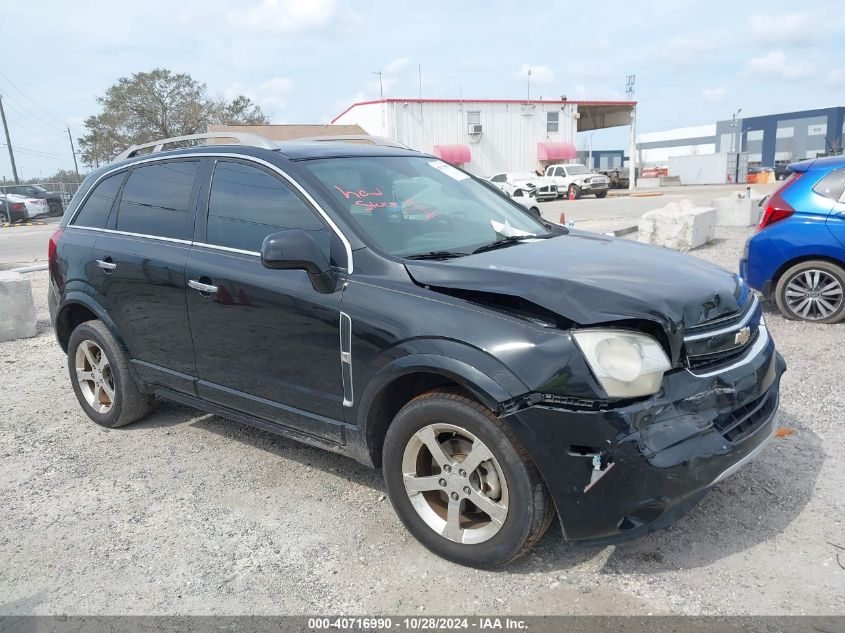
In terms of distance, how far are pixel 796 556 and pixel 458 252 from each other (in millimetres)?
2021

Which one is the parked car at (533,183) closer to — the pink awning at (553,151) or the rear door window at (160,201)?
the pink awning at (553,151)

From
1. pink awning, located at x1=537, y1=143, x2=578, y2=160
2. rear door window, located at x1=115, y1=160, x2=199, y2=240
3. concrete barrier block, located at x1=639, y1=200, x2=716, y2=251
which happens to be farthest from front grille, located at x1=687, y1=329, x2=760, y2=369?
pink awning, located at x1=537, y1=143, x2=578, y2=160

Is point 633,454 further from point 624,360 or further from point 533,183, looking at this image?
point 533,183

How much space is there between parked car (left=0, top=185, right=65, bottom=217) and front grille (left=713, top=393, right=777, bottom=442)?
33.1 m

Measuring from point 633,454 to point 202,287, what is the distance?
2.47m

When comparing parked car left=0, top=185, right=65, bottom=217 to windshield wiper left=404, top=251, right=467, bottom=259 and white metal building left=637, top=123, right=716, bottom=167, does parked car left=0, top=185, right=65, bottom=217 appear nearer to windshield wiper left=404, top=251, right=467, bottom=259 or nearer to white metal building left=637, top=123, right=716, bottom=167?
windshield wiper left=404, top=251, right=467, bottom=259

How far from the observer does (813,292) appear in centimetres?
658

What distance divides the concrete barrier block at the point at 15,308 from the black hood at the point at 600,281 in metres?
6.17

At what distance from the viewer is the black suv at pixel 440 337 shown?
2.59 meters

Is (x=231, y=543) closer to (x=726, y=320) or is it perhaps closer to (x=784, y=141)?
(x=726, y=320)

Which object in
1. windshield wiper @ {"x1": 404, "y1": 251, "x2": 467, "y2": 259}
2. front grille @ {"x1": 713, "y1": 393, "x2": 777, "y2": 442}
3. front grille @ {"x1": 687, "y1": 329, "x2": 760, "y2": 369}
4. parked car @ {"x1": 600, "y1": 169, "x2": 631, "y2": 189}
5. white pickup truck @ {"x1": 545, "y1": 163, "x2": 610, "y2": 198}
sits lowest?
parked car @ {"x1": 600, "y1": 169, "x2": 631, "y2": 189}

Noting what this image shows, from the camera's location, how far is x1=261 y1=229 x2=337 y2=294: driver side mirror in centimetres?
310

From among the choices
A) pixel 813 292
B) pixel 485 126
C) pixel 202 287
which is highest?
pixel 485 126

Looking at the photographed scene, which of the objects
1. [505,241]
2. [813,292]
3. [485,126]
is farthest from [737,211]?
[485,126]
